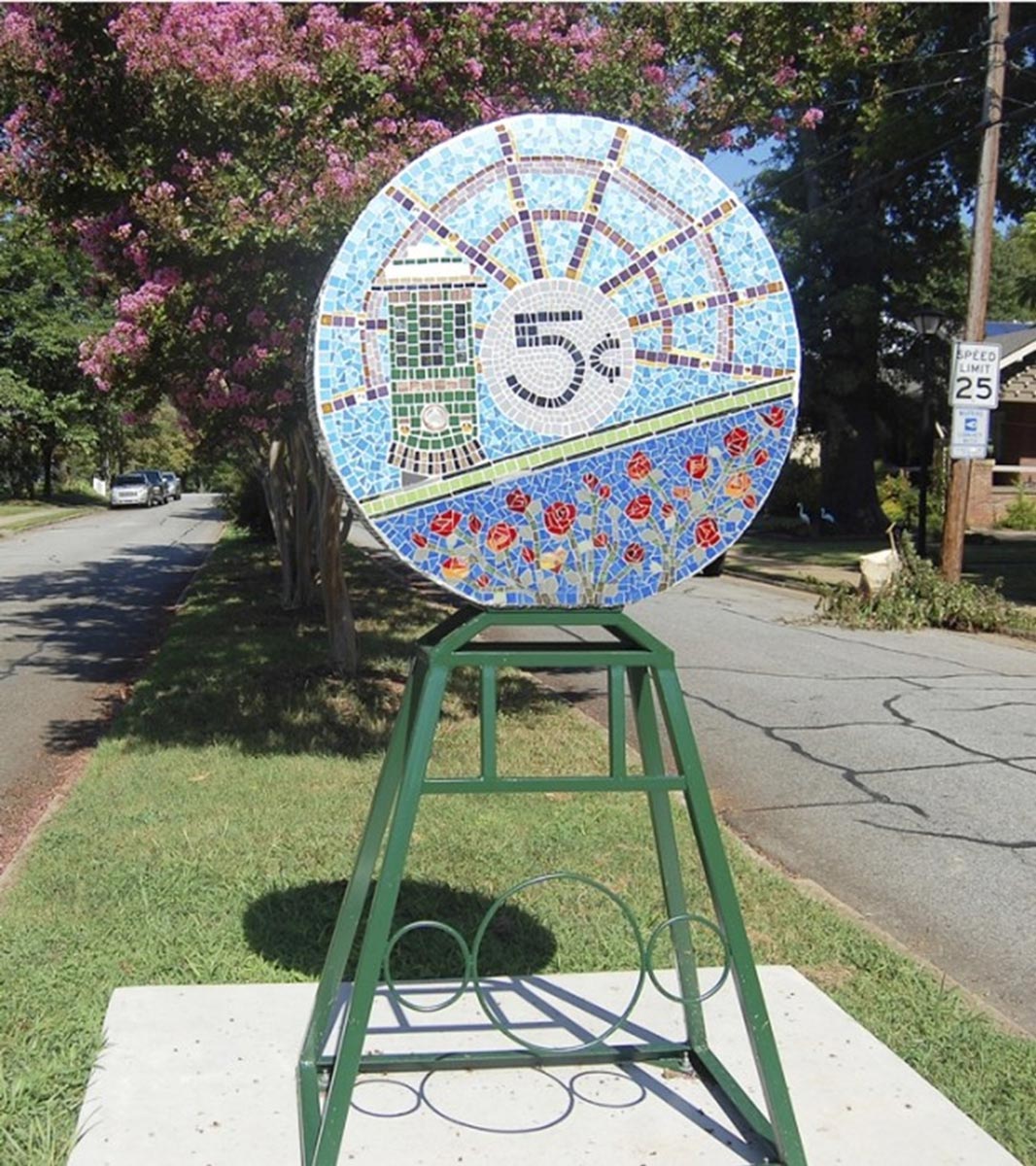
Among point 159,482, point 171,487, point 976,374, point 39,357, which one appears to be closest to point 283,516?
point 976,374

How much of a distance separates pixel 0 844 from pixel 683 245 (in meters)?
4.54

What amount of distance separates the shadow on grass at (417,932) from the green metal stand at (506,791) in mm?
881

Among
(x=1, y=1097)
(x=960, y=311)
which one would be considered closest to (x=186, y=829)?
(x=1, y=1097)

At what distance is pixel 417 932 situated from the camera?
14.9ft

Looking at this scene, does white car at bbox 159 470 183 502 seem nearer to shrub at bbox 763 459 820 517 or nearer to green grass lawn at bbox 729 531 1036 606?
shrub at bbox 763 459 820 517

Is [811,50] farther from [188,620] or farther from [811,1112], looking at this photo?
[188,620]

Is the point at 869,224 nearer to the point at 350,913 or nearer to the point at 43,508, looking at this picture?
the point at 350,913

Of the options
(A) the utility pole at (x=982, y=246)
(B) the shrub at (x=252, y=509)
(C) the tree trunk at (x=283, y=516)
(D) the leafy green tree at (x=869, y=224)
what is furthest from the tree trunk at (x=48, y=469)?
(A) the utility pole at (x=982, y=246)

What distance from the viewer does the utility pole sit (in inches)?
Result: 569

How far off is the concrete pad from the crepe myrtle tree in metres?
3.96

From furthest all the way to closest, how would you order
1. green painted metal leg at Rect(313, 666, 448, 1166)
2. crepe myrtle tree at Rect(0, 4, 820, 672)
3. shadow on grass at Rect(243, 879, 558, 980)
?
crepe myrtle tree at Rect(0, 4, 820, 672), shadow on grass at Rect(243, 879, 558, 980), green painted metal leg at Rect(313, 666, 448, 1166)

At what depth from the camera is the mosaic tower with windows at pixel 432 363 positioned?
9.48 feet

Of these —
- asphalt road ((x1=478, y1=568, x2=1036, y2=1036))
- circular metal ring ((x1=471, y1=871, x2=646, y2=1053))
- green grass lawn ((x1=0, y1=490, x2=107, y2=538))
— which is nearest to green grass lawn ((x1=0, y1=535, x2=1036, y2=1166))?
asphalt road ((x1=478, y1=568, x2=1036, y2=1036))

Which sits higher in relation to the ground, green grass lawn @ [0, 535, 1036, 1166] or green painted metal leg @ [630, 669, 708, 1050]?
green painted metal leg @ [630, 669, 708, 1050]
